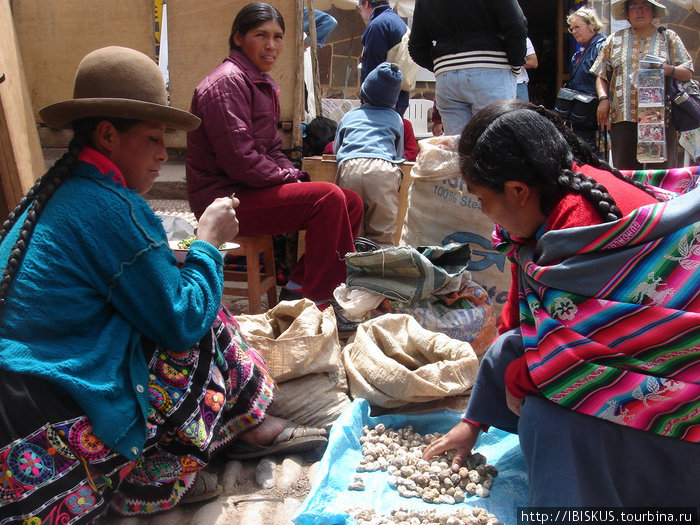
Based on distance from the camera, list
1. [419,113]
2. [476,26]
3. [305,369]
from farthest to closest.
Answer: [419,113] → [476,26] → [305,369]

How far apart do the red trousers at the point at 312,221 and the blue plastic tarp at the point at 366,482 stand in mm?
1112

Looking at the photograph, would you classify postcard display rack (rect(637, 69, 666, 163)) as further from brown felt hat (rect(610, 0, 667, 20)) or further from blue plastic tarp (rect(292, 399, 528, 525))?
blue plastic tarp (rect(292, 399, 528, 525))

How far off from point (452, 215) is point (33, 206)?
6.99 ft

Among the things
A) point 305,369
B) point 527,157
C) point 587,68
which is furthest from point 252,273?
point 587,68

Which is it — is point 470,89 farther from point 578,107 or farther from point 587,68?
point 587,68

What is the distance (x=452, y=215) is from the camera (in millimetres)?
3164

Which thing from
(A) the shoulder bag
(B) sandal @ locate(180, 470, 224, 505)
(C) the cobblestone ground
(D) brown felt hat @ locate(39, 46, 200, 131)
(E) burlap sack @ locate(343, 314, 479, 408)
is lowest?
(C) the cobblestone ground

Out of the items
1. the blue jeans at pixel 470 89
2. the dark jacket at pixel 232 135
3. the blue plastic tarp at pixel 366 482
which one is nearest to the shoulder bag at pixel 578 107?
the blue jeans at pixel 470 89

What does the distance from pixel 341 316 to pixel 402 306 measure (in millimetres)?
451

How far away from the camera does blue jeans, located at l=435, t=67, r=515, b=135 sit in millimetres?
3619

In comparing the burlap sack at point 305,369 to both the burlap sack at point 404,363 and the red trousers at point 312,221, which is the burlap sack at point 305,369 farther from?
the red trousers at point 312,221

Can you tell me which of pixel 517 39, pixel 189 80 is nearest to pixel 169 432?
pixel 517 39

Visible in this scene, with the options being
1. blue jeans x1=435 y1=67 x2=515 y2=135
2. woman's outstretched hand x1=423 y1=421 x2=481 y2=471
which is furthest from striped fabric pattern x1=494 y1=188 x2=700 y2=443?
blue jeans x1=435 y1=67 x2=515 y2=135

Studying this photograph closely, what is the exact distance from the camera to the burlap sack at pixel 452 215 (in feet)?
10.3
